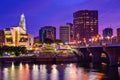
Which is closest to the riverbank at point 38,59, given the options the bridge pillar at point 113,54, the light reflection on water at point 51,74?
the bridge pillar at point 113,54

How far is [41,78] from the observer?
88.9 meters

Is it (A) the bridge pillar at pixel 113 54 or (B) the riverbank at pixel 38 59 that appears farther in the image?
(B) the riverbank at pixel 38 59

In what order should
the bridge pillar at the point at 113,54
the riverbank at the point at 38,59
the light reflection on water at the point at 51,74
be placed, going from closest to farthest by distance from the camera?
the light reflection on water at the point at 51,74, the bridge pillar at the point at 113,54, the riverbank at the point at 38,59

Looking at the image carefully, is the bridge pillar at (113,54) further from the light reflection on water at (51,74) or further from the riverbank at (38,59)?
the riverbank at (38,59)

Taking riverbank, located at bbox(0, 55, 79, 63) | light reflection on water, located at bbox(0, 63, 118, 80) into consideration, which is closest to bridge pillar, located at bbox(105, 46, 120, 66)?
light reflection on water, located at bbox(0, 63, 118, 80)

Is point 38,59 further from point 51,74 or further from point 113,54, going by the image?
point 51,74

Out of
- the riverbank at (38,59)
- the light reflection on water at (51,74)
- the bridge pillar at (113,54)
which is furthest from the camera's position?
the riverbank at (38,59)

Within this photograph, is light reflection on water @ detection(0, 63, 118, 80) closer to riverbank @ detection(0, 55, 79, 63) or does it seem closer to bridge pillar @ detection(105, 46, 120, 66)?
bridge pillar @ detection(105, 46, 120, 66)

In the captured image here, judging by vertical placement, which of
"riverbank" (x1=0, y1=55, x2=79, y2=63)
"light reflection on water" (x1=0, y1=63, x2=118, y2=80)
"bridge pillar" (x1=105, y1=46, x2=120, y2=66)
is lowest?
"light reflection on water" (x1=0, y1=63, x2=118, y2=80)

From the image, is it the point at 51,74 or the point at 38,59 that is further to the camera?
the point at 38,59

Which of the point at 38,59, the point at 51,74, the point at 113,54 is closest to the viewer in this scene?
the point at 51,74

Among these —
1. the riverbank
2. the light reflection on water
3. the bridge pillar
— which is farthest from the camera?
the riverbank

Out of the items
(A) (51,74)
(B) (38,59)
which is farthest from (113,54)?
(B) (38,59)

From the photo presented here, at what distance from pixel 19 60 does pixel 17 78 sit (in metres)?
99.3
